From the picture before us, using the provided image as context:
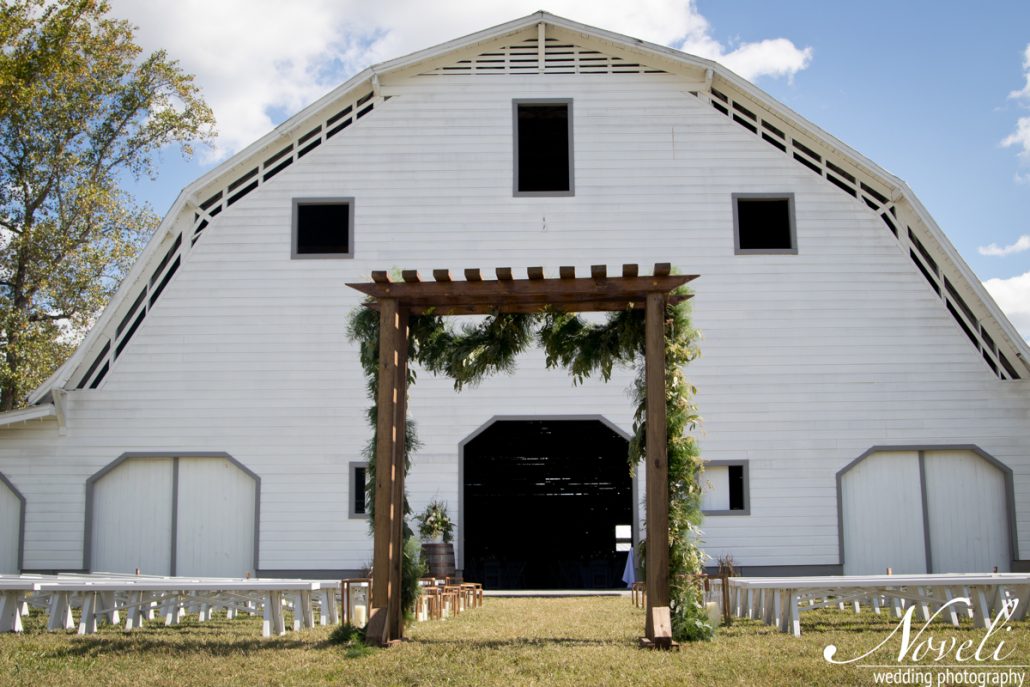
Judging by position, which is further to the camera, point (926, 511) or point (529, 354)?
point (529, 354)

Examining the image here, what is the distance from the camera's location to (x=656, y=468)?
880cm

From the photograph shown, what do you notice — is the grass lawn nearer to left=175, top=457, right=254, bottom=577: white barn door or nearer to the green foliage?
the green foliage

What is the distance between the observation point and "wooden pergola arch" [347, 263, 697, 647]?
8766mm

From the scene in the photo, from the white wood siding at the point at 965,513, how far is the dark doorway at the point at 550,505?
6.18m

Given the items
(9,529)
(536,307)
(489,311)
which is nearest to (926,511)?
(536,307)

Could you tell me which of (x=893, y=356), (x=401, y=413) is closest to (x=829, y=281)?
(x=893, y=356)

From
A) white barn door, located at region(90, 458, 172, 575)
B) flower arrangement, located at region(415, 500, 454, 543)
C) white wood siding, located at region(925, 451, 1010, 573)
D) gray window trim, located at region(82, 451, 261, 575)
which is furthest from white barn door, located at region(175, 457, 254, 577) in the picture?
white wood siding, located at region(925, 451, 1010, 573)

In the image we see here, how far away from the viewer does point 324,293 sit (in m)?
17.2

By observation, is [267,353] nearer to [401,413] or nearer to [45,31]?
[401,413]

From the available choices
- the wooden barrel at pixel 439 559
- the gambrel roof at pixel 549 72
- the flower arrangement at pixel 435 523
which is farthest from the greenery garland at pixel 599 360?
the gambrel roof at pixel 549 72

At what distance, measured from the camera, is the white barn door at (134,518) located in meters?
17.0

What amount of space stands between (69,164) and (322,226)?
367 inches

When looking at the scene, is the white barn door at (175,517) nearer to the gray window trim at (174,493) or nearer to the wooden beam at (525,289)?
the gray window trim at (174,493)

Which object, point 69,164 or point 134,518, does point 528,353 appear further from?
point 69,164
